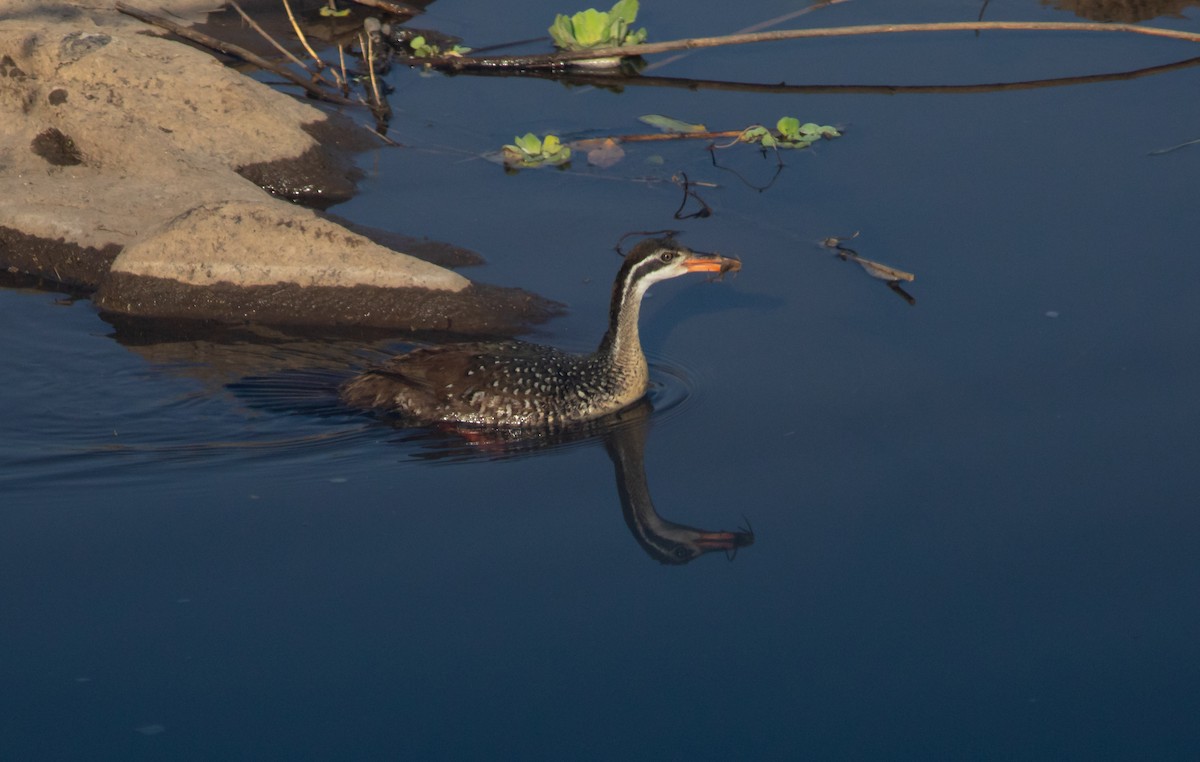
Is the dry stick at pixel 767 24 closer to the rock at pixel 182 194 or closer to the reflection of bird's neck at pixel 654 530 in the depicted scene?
the rock at pixel 182 194

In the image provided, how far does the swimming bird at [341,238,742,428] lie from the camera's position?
8.19 meters

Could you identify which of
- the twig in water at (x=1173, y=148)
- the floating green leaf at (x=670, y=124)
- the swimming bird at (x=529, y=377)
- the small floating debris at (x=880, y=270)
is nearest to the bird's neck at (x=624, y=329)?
the swimming bird at (x=529, y=377)

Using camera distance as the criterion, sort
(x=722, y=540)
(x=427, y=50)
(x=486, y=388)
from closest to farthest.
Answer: (x=722, y=540)
(x=486, y=388)
(x=427, y=50)

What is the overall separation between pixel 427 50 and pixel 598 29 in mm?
1636

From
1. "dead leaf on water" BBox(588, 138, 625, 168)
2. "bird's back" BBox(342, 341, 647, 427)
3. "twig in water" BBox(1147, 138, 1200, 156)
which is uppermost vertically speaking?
"twig in water" BBox(1147, 138, 1200, 156)

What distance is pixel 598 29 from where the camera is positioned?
12641mm

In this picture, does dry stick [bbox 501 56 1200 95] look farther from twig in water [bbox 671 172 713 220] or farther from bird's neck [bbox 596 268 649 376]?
→ bird's neck [bbox 596 268 649 376]

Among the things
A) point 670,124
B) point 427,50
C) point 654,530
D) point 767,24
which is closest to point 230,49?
point 427,50

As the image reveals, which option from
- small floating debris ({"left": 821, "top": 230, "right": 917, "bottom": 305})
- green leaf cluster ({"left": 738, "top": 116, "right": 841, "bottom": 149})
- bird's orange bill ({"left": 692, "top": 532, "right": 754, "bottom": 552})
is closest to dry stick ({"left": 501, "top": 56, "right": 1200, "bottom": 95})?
green leaf cluster ({"left": 738, "top": 116, "right": 841, "bottom": 149})

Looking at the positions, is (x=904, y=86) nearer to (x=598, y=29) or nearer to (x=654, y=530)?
(x=598, y=29)

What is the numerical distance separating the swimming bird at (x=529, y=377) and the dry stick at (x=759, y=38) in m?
4.23

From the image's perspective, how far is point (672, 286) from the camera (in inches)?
392

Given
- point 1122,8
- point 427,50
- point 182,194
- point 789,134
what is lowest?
point 182,194

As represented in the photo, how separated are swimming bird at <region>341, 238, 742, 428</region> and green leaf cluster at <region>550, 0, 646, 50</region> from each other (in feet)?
15.9
